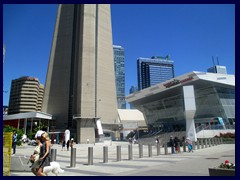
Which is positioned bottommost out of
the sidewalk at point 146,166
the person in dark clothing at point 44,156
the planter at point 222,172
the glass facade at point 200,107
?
the sidewalk at point 146,166

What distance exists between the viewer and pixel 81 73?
69.2m

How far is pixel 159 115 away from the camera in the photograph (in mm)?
71500

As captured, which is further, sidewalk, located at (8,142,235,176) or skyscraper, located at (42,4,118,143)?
skyscraper, located at (42,4,118,143)

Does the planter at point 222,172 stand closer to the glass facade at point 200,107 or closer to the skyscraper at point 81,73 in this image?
the glass facade at point 200,107

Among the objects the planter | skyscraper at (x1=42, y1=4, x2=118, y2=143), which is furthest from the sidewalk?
skyscraper at (x1=42, y1=4, x2=118, y2=143)

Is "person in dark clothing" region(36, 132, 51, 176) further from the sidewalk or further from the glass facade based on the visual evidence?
the glass facade

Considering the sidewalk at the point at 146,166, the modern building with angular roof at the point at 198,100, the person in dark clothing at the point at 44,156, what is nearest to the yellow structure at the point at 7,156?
the sidewalk at the point at 146,166

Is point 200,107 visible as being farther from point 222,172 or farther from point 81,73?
point 222,172

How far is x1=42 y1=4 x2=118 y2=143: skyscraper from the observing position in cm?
6819

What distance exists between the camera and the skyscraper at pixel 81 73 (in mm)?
68188
